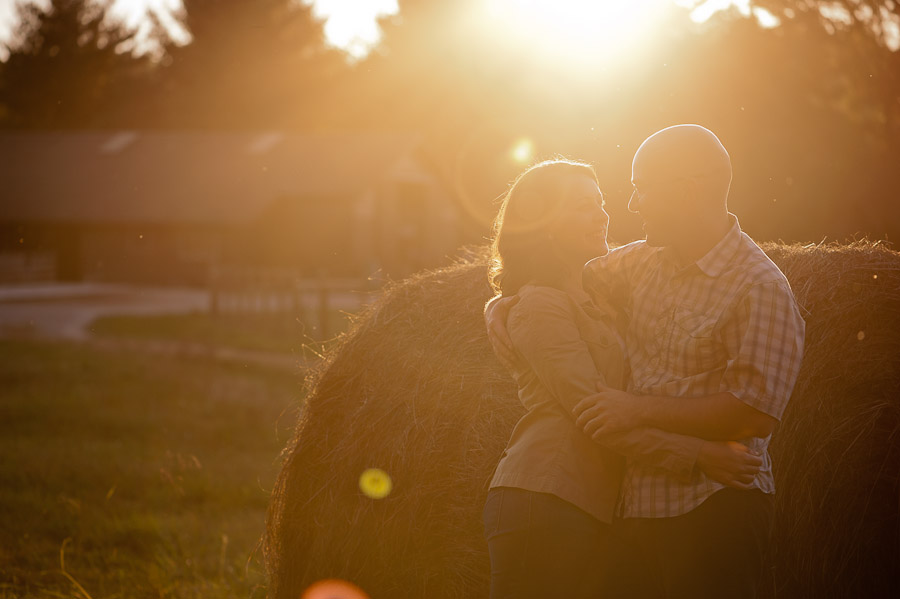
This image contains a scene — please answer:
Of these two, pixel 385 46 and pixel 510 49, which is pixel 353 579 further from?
pixel 385 46

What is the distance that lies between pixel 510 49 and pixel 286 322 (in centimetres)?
760

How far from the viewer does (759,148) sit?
11273 mm

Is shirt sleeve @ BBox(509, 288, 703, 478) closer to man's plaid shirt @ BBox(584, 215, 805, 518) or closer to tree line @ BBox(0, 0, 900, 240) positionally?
man's plaid shirt @ BBox(584, 215, 805, 518)

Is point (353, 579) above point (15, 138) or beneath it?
beneath

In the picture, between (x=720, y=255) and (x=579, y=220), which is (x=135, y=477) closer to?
(x=579, y=220)

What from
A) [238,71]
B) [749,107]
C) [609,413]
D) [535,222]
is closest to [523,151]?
[749,107]

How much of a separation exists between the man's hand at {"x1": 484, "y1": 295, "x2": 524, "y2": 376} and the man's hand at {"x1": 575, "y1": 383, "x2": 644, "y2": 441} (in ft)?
1.11

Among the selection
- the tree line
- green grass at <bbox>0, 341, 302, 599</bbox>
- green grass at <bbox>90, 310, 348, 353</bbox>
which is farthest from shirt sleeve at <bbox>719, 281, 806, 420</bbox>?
green grass at <bbox>90, 310, 348, 353</bbox>

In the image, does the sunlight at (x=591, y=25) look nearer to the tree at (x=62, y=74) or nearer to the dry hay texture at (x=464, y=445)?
the dry hay texture at (x=464, y=445)

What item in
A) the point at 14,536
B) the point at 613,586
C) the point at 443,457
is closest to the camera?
the point at 613,586

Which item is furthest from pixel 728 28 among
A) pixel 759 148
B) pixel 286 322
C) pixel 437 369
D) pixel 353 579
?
pixel 286 322

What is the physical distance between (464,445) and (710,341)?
1892 millimetres

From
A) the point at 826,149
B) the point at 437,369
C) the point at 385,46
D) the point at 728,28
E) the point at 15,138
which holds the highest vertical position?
the point at 15,138

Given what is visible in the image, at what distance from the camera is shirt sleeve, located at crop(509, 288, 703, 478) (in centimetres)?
263
